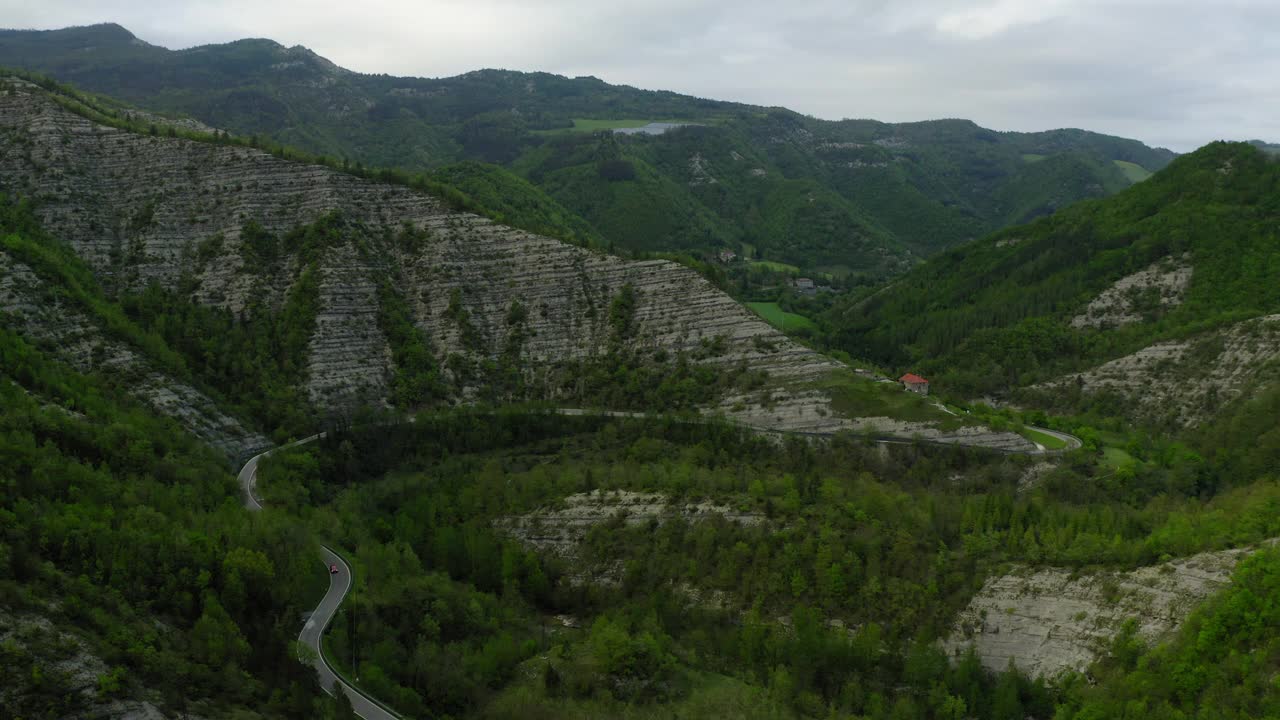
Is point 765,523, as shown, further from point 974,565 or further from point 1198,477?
point 1198,477

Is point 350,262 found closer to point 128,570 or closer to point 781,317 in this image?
point 128,570

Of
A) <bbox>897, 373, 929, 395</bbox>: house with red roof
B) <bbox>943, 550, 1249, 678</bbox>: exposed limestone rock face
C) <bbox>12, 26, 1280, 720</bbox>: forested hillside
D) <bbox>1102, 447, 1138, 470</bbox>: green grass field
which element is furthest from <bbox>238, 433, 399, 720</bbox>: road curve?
<bbox>897, 373, 929, 395</bbox>: house with red roof

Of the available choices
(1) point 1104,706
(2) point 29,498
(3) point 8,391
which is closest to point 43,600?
(2) point 29,498

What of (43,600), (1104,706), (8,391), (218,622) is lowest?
(1104,706)

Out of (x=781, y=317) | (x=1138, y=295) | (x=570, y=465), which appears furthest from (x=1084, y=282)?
(x=570, y=465)

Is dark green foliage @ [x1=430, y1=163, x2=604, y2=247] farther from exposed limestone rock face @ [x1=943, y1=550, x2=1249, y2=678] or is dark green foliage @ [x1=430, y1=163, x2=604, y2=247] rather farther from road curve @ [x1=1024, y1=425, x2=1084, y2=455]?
exposed limestone rock face @ [x1=943, y1=550, x2=1249, y2=678]

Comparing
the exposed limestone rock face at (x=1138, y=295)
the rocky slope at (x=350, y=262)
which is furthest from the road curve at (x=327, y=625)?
the exposed limestone rock face at (x=1138, y=295)
